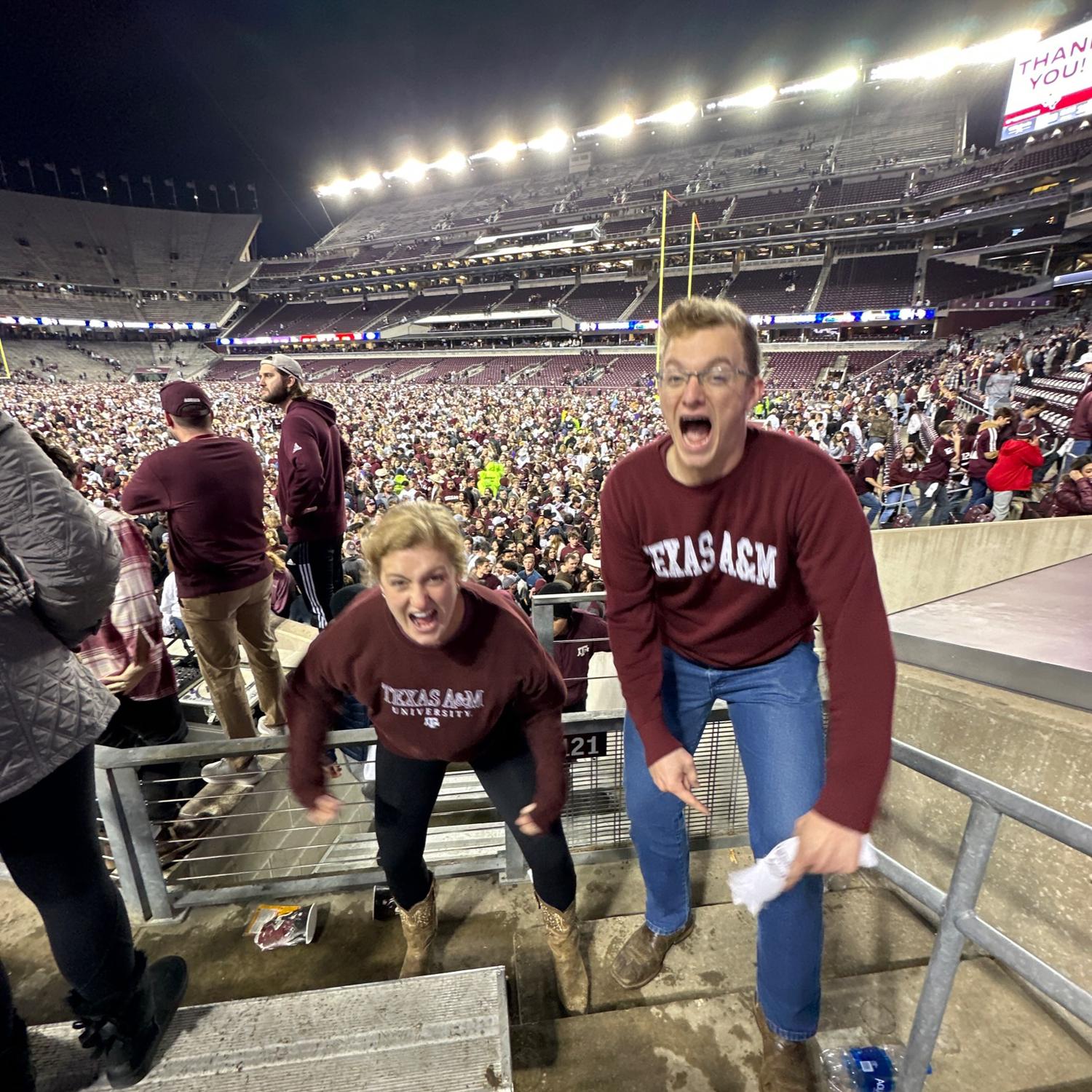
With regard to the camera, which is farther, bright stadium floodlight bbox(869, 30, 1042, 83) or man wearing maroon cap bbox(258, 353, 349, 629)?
bright stadium floodlight bbox(869, 30, 1042, 83)

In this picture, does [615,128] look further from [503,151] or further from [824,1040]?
[824,1040]

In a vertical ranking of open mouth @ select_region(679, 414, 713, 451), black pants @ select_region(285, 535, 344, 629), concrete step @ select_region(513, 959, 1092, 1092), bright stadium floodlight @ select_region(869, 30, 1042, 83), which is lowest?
concrete step @ select_region(513, 959, 1092, 1092)

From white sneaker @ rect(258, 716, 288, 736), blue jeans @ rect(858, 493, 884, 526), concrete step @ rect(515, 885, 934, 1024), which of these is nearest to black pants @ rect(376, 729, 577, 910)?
concrete step @ rect(515, 885, 934, 1024)

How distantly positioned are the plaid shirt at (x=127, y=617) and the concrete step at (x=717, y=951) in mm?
1848

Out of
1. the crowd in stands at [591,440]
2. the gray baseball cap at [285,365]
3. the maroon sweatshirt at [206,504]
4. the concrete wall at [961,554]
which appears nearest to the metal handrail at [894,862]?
the maroon sweatshirt at [206,504]

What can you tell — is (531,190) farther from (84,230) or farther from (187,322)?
(84,230)

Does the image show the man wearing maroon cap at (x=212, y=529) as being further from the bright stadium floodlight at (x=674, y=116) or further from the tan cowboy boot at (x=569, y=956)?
the bright stadium floodlight at (x=674, y=116)

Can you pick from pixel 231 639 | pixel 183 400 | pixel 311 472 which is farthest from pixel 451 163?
pixel 231 639

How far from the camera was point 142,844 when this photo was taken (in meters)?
2.17

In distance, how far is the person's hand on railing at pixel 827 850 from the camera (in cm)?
130

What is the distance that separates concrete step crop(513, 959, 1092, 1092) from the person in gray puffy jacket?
1.24 m

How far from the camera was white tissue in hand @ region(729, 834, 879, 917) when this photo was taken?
4.33 ft

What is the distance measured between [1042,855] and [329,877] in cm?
253

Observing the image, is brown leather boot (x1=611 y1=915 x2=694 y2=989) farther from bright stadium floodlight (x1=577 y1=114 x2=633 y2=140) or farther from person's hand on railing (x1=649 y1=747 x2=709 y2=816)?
bright stadium floodlight (x1=577 y1=114 x2=633 y2=140)
